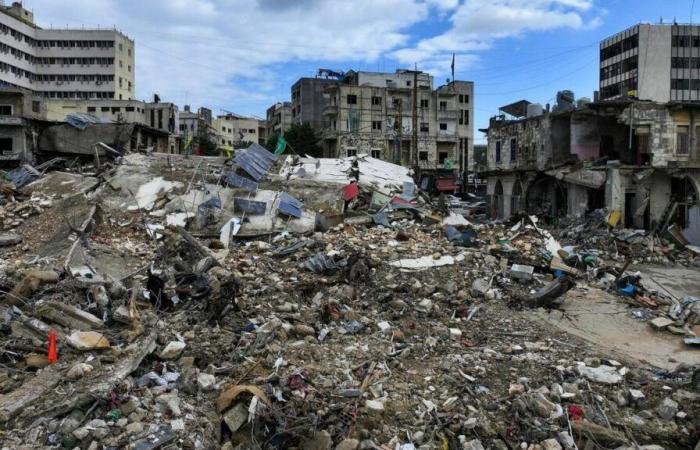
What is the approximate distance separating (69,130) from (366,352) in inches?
1087

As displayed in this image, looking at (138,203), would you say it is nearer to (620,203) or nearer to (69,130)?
(69,130)

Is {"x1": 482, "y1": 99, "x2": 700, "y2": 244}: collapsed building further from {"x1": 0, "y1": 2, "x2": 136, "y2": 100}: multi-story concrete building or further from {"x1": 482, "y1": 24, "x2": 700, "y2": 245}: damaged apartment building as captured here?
{"x1": 0, "y1": 2, "x2": 136, "y2": 100}: multi-story concrete building

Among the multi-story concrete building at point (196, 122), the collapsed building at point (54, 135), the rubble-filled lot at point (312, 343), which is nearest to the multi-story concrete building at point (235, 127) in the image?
the multi-story concrete building at point (196, 122)

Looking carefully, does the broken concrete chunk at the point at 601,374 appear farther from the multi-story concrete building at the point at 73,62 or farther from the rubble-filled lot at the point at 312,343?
the multi-story concrete building at the point at 73,62

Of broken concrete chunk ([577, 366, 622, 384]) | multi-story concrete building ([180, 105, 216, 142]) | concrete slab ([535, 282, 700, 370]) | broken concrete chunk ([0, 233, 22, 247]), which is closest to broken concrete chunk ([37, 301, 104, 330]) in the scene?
broken concrete chunk ([577, 366, 622, 384])

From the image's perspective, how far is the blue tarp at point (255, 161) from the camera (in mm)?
18891

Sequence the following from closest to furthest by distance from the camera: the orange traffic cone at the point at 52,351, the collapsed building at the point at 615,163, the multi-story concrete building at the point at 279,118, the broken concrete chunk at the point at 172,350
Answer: the orange traffic cone at the point at 52,351, the broken concrete chunk at the point at 172,350, the collapsed building at the point at 615,163, the multi-story concrete building at the point at 279,118

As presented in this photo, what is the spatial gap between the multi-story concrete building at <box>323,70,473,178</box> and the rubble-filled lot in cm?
3017

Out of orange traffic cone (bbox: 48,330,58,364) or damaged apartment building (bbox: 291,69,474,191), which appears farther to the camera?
damaged apartment building (bbox: 291,69,474,191)

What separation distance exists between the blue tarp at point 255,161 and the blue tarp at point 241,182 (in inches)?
33.8

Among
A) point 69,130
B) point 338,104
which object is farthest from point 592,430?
point 338,104

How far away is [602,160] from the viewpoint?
23547mm

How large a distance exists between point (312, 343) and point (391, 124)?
3947cm

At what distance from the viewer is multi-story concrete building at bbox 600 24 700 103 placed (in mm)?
46938
